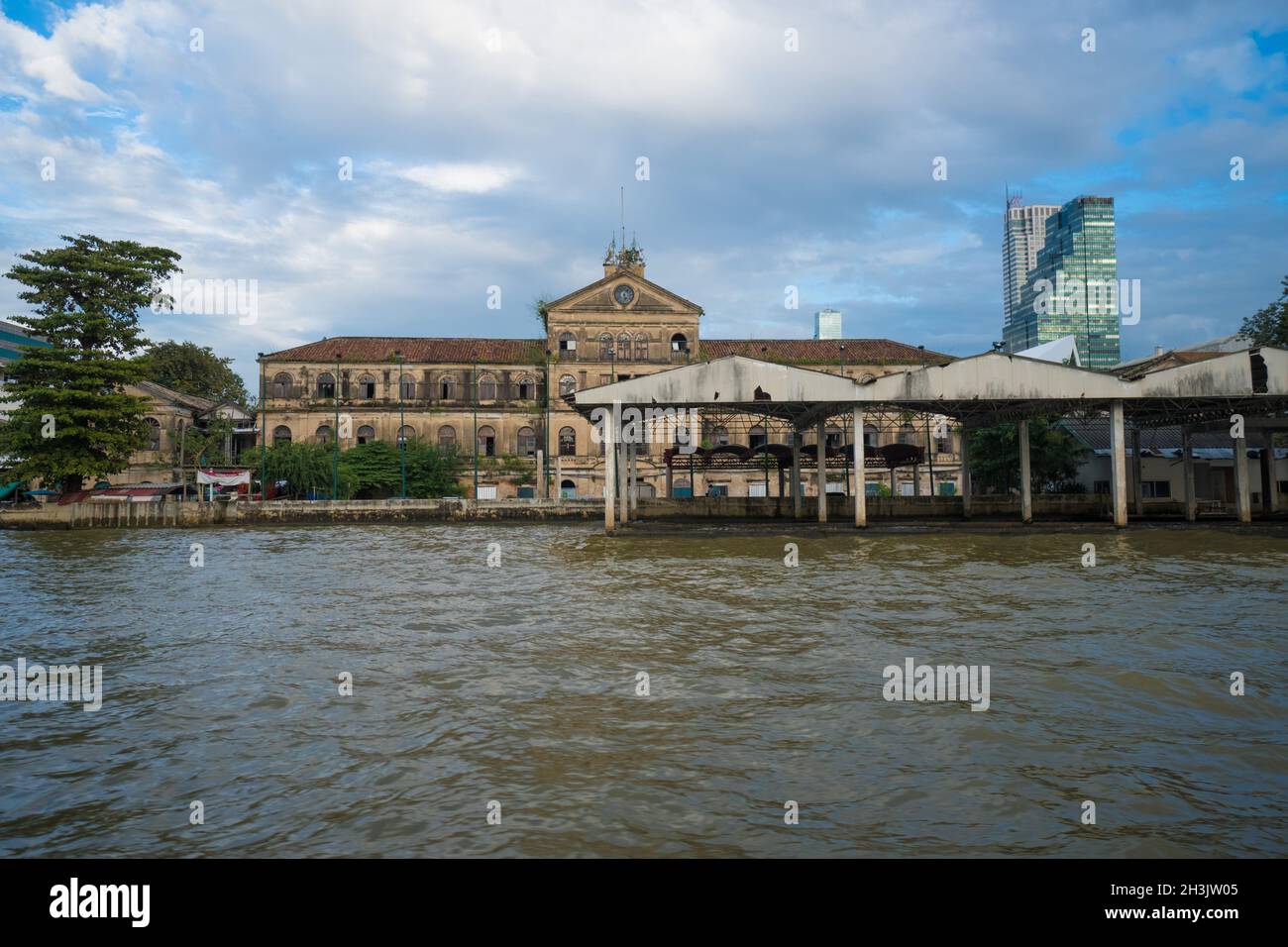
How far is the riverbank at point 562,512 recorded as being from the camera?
31094mm

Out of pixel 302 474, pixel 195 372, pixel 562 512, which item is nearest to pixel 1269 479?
pixel 562 512

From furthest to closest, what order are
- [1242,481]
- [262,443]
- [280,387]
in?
[280,387] → [262,443] → [1242,481]

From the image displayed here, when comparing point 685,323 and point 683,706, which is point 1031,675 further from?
point 685,323

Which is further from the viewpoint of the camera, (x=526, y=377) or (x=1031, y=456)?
(x=526, y=377)

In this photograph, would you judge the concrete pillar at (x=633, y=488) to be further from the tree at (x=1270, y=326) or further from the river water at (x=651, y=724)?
the tree at (x=1270, y=326)

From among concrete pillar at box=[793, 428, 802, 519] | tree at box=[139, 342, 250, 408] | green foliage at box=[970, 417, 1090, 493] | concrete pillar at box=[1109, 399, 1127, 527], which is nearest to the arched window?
tree at box=[139, 342, 250, 408]

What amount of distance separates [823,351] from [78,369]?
41282 millimetres

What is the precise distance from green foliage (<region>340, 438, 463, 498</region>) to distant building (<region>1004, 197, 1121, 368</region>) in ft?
434

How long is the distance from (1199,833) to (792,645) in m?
5.11

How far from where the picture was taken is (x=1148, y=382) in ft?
81.6

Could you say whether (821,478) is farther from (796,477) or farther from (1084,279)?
(1084,279)

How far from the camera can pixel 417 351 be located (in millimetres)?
53406

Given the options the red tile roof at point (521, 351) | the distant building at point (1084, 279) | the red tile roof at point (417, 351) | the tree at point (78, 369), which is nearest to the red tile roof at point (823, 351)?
the red tile roof at point (521, 351)
